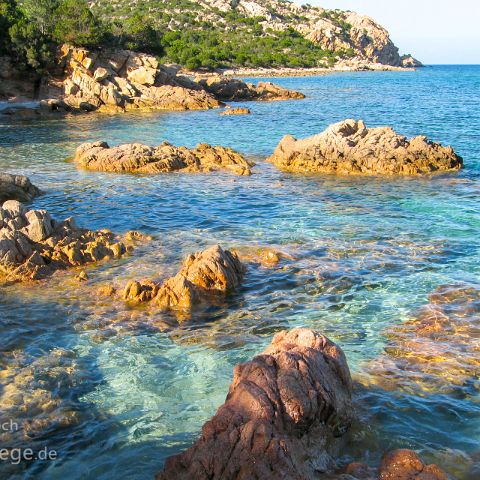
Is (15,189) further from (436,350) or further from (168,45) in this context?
(168,45)

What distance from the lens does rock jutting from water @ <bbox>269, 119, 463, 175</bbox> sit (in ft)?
84.6

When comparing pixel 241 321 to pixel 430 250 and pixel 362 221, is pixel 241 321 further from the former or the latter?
pixel 362 221

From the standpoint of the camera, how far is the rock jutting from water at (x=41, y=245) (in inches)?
526

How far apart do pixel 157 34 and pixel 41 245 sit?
6108cm

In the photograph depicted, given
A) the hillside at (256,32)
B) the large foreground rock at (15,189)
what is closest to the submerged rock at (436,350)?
the large foreground rock at (15,189)

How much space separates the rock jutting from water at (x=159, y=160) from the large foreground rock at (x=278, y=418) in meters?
18.8

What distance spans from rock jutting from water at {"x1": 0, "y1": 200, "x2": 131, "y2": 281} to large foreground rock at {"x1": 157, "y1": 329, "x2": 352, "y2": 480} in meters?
8.12

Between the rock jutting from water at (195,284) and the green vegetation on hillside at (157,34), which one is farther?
the green vegetation on hillside at (157,34)

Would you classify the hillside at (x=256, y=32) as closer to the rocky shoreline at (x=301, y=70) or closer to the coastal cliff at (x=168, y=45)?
the coastal cliff at (x=168, y=45)

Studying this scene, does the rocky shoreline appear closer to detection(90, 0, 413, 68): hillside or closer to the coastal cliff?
the coastal cliff

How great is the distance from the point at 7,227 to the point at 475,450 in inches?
481

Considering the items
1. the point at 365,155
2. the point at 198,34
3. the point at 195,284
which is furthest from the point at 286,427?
the point at 198,34

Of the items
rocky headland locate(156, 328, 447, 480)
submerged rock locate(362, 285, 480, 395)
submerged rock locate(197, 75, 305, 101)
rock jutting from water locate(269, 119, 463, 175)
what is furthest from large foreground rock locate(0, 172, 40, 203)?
submerged rock locate(197, 75, 305, 101)

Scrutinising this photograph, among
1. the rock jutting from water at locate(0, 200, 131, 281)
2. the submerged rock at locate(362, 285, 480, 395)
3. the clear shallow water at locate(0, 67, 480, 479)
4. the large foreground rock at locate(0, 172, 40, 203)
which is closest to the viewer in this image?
the clear shallow water at locate(0, 67, 480, 479)
